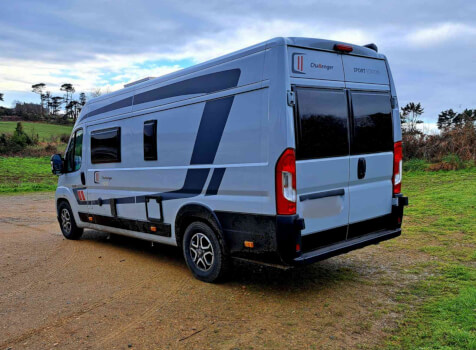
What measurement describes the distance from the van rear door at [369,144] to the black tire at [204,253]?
61.9 inches

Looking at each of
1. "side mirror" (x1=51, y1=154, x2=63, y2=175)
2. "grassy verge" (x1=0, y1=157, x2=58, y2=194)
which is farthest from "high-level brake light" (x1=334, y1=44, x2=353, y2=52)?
"grassy verge" (x1=0, y1=157, x2=58, y2=194)

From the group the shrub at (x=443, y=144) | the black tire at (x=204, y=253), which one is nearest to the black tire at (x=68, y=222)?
the black tire at (x=204, y=253)

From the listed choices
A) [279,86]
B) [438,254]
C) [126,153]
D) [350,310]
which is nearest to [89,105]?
[126,153]

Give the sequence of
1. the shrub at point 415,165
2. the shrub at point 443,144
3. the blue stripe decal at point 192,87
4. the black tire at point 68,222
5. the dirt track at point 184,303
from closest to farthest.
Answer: the dirt track at point 184,303, the blue stripe decal at point 192,87, the black tire at point 68,222, the shrub at point 443,144, the shrub at point 415,165

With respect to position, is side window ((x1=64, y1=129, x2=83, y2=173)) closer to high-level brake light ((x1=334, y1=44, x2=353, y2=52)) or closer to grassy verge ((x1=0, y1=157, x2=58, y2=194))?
high-level brake light ((x1=334, y1=44, x2=353, y2=52))

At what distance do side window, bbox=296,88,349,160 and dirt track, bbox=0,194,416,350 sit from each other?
162 cm

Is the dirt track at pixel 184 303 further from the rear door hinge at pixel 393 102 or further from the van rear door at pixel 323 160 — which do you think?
the rear door hinge at pixel 393 102

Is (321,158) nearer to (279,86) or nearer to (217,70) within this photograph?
(279,86)

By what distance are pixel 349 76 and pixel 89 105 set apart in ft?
16.5

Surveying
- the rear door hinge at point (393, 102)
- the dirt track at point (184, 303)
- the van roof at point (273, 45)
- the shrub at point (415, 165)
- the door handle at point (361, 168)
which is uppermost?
the van roof at point (273, 45)

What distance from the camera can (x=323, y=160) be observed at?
4.58m

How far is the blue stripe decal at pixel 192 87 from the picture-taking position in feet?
16.2

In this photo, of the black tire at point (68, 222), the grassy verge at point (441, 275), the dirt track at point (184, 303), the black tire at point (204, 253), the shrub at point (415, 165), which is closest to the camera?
the grassy verge at point (441, 275)

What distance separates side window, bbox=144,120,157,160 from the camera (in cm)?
606
